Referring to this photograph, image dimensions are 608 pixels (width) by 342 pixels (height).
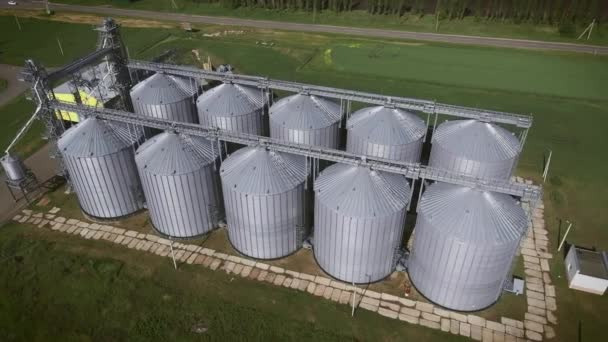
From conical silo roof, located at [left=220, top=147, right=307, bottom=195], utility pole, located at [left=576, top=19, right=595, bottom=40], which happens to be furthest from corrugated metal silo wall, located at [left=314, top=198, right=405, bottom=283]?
utility pole, located at [left=576, top=19, right=595, bottom=40]

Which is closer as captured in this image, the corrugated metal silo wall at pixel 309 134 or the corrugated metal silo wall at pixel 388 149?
the corrugated metal silo wall at pixel 388 149

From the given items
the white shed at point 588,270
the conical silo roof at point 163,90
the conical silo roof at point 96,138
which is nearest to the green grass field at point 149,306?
the conical silo roof at point 96,138

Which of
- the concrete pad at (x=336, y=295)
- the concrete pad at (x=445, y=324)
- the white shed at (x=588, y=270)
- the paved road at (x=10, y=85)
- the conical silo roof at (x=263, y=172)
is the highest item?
the conical silo roof at (x=263, y=172)

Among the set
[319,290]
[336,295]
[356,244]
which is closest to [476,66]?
[356,244]

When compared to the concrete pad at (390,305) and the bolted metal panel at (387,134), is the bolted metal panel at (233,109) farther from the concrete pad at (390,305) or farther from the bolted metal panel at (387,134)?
the concrete pad at (390,305)

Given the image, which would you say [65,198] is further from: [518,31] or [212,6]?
[518,31]

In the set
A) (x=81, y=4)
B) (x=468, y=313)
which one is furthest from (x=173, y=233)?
(x=81, y=4)
